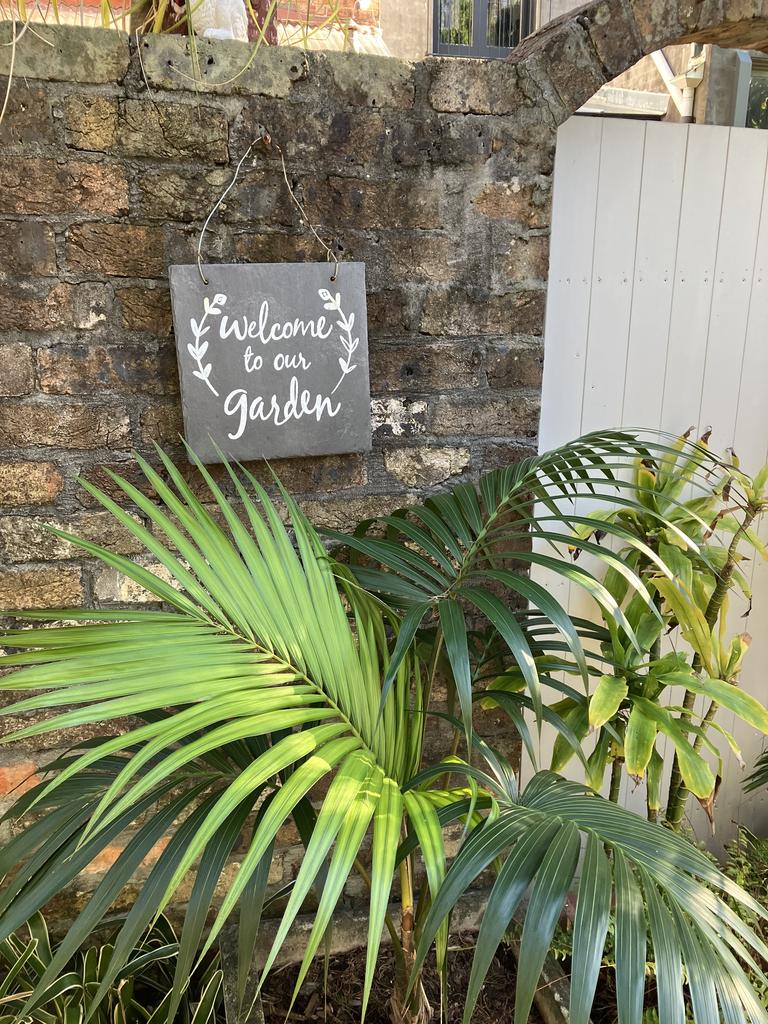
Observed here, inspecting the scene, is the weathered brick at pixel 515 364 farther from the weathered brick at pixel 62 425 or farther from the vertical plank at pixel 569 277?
the weathered brick at pixel 62 425

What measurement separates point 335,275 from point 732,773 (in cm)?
183

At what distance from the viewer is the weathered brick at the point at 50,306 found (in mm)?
1363

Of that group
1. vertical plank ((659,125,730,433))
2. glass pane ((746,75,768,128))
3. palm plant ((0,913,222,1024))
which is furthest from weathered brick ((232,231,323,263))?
glass pane ((746,75,768,128))

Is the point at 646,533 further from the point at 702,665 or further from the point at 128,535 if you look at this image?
the point at 128,535

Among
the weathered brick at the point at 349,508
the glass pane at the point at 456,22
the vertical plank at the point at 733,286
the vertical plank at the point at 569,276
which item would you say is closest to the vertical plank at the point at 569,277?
the vertical plank at the point at 569,276

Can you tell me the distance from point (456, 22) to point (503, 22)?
33cm

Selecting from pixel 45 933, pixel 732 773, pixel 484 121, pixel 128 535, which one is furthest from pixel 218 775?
pixel 732 773

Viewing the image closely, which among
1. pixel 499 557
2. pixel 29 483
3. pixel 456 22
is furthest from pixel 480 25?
pixel 499 557

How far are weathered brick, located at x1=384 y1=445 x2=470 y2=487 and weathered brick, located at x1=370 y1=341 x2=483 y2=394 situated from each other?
0.13m

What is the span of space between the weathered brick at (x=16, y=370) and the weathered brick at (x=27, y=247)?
0.43 ft

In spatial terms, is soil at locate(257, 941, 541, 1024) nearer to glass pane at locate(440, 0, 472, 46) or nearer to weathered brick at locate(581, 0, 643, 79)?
weathered brick at locate(581, 0, 643, 79)

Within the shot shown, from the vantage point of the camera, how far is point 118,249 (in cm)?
139

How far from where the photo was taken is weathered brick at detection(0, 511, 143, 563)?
1466 millimetres

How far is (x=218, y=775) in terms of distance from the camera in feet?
3.86
